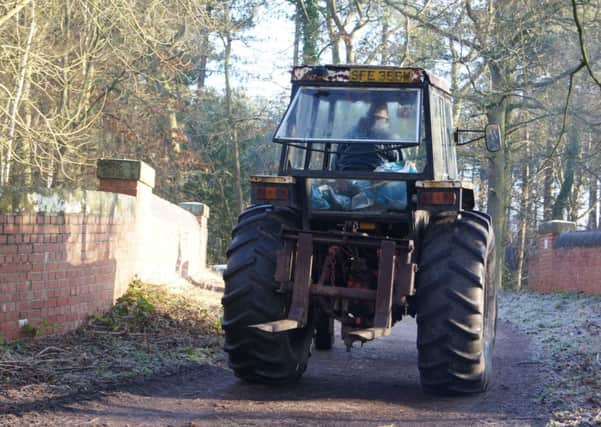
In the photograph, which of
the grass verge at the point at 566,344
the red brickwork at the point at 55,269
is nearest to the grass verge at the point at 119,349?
the red brickwork at the point at 55,269

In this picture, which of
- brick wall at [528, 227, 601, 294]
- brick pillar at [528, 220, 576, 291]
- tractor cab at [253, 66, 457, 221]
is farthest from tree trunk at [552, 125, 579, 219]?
tractor cab at [253, 66, 457, 221]

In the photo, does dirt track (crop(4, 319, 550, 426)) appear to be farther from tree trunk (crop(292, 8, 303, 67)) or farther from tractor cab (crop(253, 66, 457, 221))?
tree trunk (crop(292, 8, 303, 67))

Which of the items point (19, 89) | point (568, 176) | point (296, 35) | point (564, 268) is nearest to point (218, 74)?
point (296, 35)

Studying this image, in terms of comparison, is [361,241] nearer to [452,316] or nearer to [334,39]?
[452,316]

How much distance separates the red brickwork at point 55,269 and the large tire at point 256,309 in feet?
7.73

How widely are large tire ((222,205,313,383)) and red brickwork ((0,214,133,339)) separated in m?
2.36

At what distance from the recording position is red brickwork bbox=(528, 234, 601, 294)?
1845 cm

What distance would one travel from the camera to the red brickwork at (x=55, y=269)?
8.30 metres

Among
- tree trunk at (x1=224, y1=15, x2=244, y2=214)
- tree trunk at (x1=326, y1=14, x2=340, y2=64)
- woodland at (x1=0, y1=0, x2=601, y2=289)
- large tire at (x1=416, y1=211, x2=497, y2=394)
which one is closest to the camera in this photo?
large tire at (x1=416, y1=211, x2=497, y2=394)

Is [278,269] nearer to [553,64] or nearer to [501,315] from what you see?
[501,315]

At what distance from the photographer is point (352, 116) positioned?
24.7 feet

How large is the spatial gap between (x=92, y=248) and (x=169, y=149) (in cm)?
1666

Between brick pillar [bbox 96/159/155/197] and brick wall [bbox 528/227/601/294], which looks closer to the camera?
brick pillar [bbox 96/159/155/197]

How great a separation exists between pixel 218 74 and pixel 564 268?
48.4 ft
